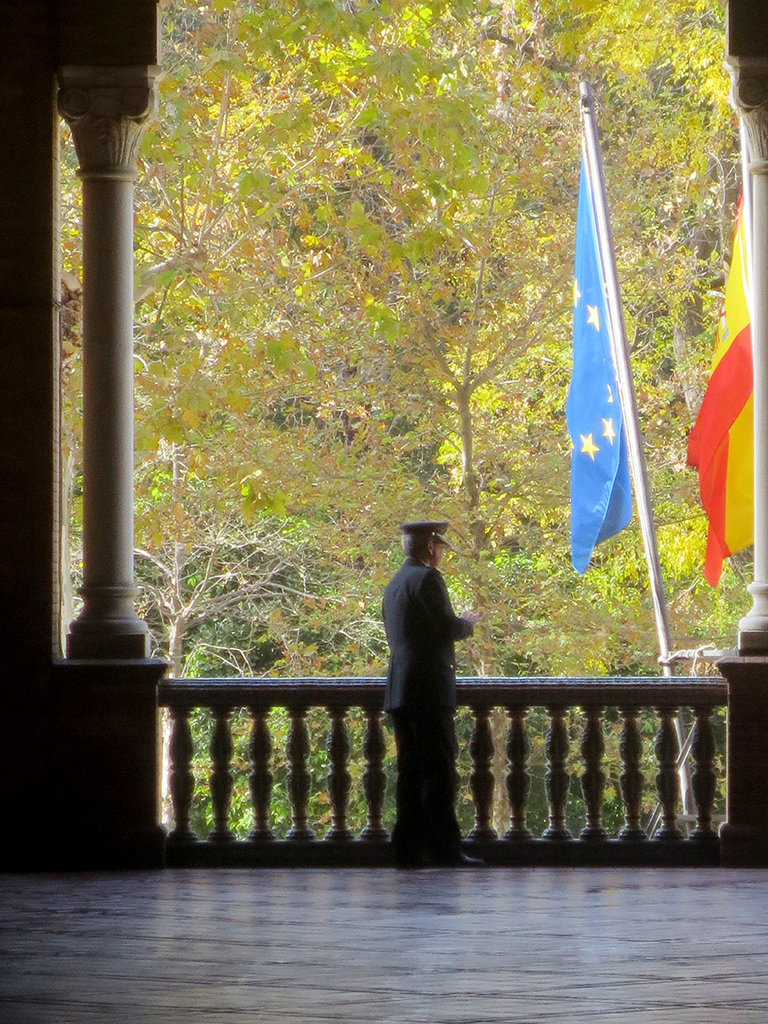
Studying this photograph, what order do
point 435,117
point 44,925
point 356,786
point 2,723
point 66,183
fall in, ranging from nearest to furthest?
point 44,925, point 2,723, point 435,117, point 66,183, point 356,786

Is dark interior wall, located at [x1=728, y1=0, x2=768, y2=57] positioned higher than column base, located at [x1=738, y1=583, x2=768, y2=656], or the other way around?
dark interior wall, located at [x1=728, y1=0, x2=768, y2=57]

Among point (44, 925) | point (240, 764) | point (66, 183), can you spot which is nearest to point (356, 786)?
point (240, 764)

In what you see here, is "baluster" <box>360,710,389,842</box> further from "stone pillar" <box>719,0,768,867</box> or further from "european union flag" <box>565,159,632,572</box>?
"european union flag" <box>565,159,632,572</box>

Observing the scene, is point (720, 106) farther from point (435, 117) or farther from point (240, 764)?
point (240, 764)

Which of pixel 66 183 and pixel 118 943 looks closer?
pixel 118 943

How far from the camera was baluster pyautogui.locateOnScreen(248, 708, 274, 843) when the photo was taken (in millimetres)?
6621

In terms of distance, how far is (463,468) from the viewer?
49.0 feet

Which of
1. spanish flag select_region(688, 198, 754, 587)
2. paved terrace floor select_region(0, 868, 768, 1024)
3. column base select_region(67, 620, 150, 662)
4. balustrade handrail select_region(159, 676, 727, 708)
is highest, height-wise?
spanish flag select_region(688, 198, 754, 587)

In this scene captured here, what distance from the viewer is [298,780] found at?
663 cm

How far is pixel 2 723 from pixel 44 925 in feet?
5.53

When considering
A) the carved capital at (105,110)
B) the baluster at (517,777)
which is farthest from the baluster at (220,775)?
the carved capital at (105,110)

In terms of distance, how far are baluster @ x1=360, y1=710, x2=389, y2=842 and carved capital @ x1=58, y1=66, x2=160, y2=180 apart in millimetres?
2568

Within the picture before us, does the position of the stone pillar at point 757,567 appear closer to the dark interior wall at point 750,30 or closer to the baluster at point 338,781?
the dark interior wall at point 750,30

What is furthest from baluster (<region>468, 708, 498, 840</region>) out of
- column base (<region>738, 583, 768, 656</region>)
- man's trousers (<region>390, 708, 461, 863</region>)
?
column base (<region>738, 583, 768, 656</region>)
